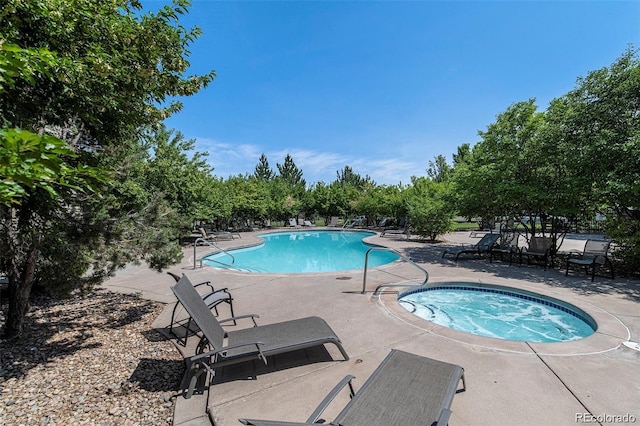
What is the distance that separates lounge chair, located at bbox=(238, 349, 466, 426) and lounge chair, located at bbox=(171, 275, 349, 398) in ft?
3.12

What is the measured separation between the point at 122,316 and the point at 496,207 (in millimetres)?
13062

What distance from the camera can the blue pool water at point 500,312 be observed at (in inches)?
211

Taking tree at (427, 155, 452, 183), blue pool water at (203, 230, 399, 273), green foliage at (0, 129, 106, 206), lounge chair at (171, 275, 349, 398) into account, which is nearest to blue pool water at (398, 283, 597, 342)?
lounge chair at (171, 275, 349, 398)

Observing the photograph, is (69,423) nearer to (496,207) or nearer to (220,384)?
(220,384)

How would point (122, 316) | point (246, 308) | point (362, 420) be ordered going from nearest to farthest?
1. point (362, 420)
2. point (122, 316)
3. point (246, 308)

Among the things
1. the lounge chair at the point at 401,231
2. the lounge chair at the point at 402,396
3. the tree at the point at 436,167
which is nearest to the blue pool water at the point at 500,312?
the lounge chair at the point at 402,396

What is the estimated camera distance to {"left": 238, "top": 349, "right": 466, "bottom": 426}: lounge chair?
6.62ft

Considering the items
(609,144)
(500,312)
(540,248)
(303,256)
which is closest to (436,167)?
(303,256)

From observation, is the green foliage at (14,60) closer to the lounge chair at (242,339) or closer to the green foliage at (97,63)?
the green foliage at (97,63)

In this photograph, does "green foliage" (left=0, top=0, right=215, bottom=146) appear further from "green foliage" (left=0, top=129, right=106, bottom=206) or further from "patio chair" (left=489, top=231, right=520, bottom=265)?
"patio chair" (left=489, top=231, right=520, bottom=265)

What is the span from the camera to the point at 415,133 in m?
21.4

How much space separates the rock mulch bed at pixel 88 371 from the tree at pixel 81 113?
728mm

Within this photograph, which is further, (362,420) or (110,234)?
(110,234)

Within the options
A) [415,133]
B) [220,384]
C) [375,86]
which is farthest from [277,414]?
[415,133]
